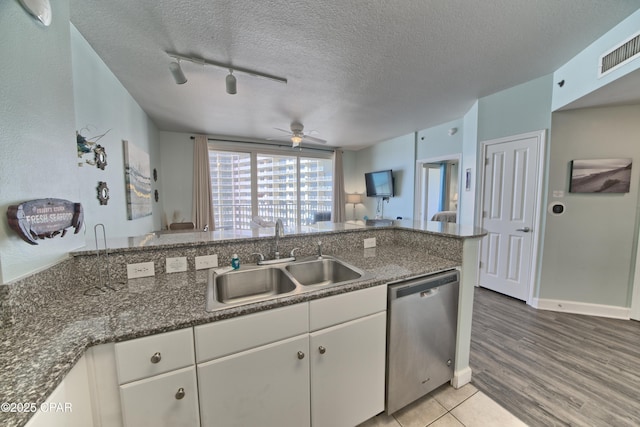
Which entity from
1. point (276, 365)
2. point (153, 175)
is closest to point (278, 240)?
point (276, 365)

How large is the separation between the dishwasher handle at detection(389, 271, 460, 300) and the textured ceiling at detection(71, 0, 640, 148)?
175 centimetres

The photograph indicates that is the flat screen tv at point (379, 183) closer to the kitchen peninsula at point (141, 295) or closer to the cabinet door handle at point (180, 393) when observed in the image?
the kitchen peninsula at point (141, 295)

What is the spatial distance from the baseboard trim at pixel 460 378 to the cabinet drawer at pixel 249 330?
4.07 ft

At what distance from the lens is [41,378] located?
1.83 feet

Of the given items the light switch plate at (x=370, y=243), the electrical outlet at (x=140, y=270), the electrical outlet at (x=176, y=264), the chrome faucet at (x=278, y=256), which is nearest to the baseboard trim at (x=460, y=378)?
the light switch plate at (x=370, y=243)

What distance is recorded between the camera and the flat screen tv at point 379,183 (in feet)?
16.8

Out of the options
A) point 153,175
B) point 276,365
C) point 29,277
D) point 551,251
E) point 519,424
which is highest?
point 153,175

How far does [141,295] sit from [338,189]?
5.24 metres

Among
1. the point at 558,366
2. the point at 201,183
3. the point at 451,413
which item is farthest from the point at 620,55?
the point at 201,183

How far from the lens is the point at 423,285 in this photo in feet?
4.31

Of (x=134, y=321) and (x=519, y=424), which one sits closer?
(x=134, y=321)

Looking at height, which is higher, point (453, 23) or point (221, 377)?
point (453, 23)

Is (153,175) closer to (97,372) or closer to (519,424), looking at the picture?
(97,372)

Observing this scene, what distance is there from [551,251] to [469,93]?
2032 mm
